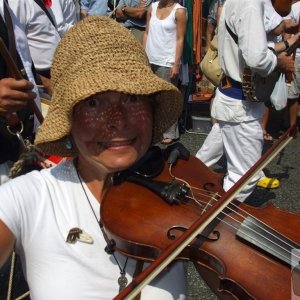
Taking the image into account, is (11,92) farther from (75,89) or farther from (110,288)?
(110,288)

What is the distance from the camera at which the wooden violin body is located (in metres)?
0.93

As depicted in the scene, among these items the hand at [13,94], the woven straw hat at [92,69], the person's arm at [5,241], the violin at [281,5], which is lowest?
the person's arm at [5,241]

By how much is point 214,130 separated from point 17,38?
4.88 feet

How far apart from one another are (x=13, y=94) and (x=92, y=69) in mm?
497

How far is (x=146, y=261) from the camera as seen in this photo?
40.1 inches

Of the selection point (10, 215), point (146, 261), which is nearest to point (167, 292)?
point (146, 261)

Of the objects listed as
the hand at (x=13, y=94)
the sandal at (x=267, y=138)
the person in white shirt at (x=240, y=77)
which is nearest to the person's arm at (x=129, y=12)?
the sandal at (x=267, y=138)

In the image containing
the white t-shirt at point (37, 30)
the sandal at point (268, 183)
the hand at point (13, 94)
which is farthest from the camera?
the sandal at point (268, 183)

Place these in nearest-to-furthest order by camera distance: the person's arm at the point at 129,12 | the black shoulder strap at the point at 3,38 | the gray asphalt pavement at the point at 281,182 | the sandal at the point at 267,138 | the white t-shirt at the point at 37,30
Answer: the black shoulder strap at the point at 3,38 → the white t-shirt at the point at 37,30 → the gray asphalt pavement at the point at 281,182 → the sandal at the point at 267,138 → the person's arm at the point at 129,12

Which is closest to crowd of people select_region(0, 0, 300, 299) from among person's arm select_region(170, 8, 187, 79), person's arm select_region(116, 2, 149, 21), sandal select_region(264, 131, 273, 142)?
person's arm select_region(170, 8, 187, 79)

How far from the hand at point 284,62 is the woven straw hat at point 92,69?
1.56 metres

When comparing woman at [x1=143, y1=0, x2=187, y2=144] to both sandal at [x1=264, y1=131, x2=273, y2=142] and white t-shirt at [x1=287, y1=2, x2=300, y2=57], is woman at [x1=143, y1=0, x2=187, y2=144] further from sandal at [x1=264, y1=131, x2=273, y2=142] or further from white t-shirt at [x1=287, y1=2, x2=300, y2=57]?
white t-shirt at [x1=287, y1=2, x2=300, y2=57]

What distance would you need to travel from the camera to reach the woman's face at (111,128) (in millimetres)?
988

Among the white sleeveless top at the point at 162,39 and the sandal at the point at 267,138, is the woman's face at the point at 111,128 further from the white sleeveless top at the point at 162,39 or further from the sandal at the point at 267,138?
the sandal at the point at 267,138
